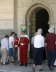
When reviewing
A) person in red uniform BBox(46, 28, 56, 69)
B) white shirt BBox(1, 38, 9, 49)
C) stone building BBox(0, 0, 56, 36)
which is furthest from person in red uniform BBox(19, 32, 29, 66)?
stone building BBox(0, 0, 56, 36)

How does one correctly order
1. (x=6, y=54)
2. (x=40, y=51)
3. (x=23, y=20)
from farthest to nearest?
(x=23, y=20) → (x=6, y=54) → (x=40, y=51)

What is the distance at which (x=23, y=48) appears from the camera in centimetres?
1730

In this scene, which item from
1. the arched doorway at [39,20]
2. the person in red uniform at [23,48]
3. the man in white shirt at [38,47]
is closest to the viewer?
the man in white shirt at [38,47]

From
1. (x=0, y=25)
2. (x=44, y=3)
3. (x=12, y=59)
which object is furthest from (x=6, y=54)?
(x=44, y=3)

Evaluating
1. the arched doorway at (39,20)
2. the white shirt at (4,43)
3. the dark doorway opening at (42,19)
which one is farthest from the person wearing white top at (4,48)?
the dark doorway opening at (42,19)

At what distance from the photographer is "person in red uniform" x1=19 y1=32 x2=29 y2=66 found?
1702cm

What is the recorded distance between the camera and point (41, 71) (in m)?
15.7

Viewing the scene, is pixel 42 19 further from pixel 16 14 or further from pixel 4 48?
pixel 4 48

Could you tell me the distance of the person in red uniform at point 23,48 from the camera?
1702cm

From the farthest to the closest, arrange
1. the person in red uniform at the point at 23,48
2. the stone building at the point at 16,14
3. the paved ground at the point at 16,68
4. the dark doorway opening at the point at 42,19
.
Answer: the dark doorway opening at the point at 42,19
the stone building at the point at 16,14
the person in red uniform at the point at 23,48
the paved ground at the point at 16,68

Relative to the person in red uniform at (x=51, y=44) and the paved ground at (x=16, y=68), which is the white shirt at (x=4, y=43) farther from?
the person in red uniform at (x=51, y=44)

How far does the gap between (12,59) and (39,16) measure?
136 inches

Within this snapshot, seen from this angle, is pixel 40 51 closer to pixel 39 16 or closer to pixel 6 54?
pixel 6 54

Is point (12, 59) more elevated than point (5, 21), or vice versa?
point (5, 21)
